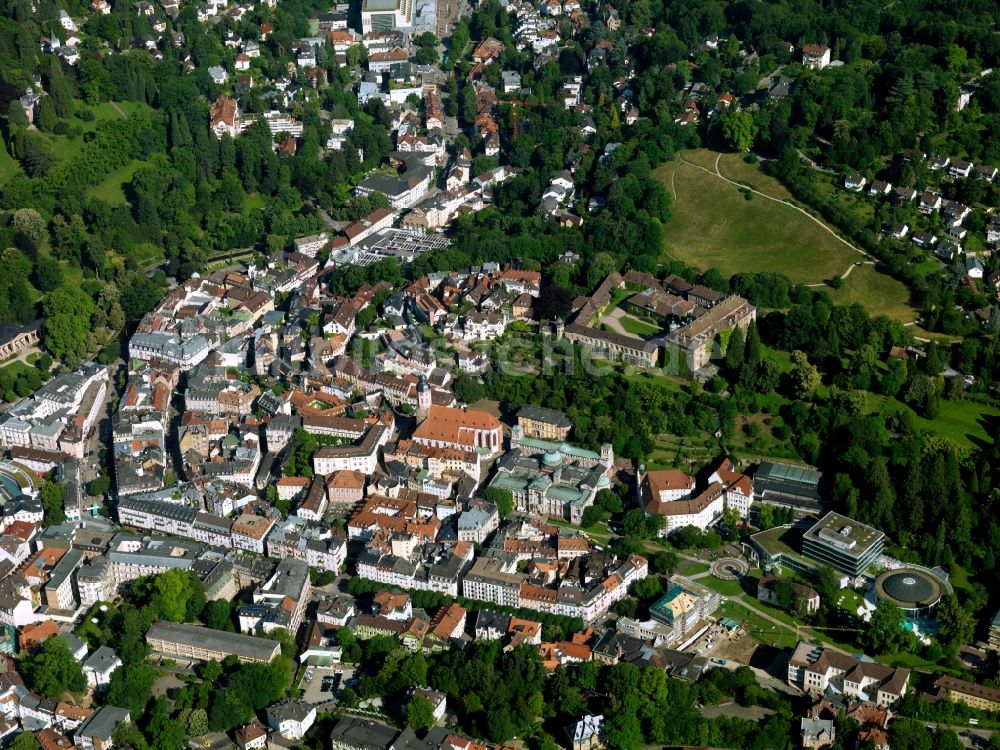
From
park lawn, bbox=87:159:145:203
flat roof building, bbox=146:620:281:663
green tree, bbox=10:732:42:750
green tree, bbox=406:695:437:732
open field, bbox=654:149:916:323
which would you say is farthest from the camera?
park lawn, bbox=87:159:145:203

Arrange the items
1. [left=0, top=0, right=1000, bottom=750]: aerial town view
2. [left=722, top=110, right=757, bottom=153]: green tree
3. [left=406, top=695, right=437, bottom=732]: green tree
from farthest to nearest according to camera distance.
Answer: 1. [left=722, top=110, right=757, bottom=153]: green tree
2. [left=0, top=0, right=1000, bottom=750]: aerial town view
3. [left=406, top=695, right=437, bottom=732]: green tree

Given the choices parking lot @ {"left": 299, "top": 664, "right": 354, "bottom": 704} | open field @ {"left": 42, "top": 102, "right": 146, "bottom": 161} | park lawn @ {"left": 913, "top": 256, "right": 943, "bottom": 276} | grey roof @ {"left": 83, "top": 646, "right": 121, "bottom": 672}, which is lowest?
parking lot @ {"left": 299, "top": 664, "right": 354, "bottom": 704}

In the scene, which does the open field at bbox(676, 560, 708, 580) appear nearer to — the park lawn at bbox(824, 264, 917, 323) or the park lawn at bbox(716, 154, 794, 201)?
the park lawn at bbox(824, 264, 917, 323)

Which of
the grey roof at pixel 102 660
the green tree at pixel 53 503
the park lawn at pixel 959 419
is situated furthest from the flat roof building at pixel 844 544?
the green tree at pixel 53 503

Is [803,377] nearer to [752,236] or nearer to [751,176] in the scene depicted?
[752,236]

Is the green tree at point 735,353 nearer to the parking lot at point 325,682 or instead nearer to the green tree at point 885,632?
the green tree at point 885,632

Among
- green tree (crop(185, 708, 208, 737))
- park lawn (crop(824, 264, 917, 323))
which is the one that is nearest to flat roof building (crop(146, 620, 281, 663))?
green tree (crop(185, 708, 208, 737))

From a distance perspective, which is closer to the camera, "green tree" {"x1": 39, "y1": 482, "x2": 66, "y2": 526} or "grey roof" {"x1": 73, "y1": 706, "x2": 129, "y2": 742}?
"grey roof" {"x1": 73, "y1": 706, "x2": 129, "y2": 742}
